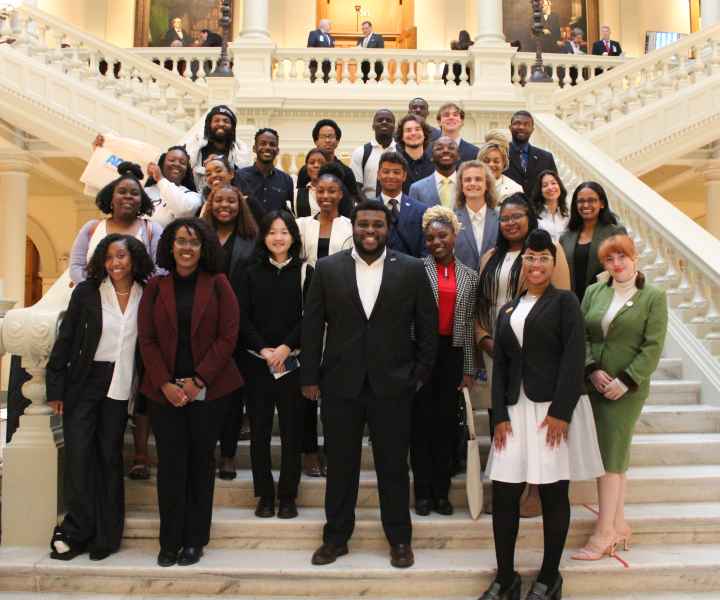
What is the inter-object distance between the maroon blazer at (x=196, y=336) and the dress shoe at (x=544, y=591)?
181 cm

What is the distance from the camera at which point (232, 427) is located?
464 cm

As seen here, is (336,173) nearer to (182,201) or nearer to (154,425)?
(182,201)

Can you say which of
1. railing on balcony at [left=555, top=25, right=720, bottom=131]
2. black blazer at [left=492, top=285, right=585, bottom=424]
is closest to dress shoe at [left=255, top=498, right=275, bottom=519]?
black blazer at [left=492, top=285, right=585, bottom=424]

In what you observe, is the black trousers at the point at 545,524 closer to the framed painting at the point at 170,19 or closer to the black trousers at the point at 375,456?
the black trousers at the point at 375,456

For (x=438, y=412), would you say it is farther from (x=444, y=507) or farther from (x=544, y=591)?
(x=544, y=591)

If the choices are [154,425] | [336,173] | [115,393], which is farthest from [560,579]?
[336,173]

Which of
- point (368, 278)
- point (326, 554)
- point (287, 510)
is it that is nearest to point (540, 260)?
point (368, 278)

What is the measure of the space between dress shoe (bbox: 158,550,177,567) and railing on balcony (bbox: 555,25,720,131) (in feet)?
30.1

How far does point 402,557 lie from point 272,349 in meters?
1.31

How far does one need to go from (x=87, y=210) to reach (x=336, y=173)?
12286 millimetres

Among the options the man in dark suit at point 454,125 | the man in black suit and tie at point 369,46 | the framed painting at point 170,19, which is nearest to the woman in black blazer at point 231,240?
the man in dark suit at point 454,125

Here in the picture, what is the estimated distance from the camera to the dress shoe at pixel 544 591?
369 centimetres

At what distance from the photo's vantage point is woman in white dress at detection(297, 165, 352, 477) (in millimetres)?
4688

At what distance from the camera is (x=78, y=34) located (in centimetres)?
1130
